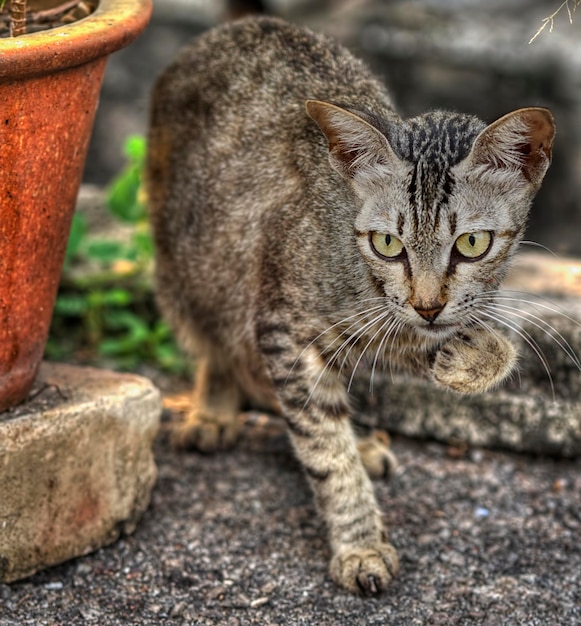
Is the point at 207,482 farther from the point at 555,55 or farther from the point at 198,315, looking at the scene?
the point at 555,55

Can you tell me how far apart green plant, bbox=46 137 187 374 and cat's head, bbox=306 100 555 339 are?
1.87 m

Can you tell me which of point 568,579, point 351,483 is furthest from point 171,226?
point 568,579

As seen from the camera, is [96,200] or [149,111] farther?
[96,200]

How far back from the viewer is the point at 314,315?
11.0 feet

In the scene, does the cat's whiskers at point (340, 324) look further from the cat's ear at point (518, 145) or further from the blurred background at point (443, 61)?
the blurred background at point (443, 61)

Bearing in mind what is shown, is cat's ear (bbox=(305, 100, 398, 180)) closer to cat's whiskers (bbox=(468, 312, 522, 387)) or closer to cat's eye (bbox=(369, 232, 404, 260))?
cat's eye (bbox=(369, 232, 404, 260))

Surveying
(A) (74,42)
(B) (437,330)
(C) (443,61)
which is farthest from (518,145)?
(C) (443,61)

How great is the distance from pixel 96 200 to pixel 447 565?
3131 mm

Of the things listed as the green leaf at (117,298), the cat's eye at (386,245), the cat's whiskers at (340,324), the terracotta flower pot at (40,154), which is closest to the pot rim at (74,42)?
the terracotta flower pot at (40,154)

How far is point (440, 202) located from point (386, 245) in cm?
21

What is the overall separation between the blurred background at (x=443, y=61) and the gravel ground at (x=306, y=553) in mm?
2356

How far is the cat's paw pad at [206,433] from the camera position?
4.21 m

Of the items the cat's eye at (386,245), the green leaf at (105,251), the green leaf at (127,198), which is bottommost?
the green leaf at (105,251)

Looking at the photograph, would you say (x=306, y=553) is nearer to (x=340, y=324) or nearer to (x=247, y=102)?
(x=340, y=324)
